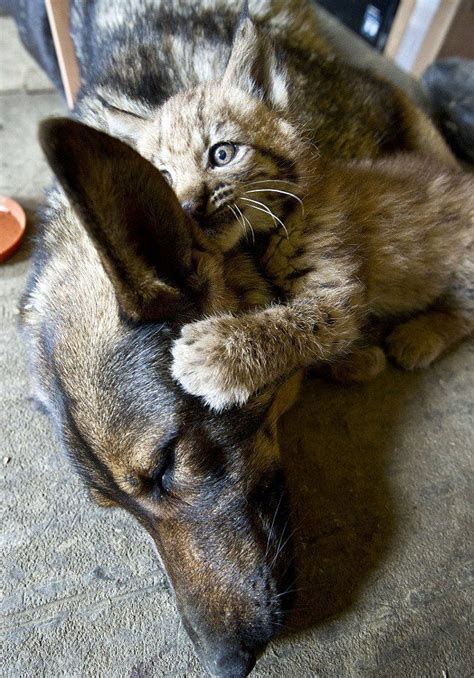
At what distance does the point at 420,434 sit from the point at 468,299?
662mm

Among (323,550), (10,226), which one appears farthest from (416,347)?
(10,226)

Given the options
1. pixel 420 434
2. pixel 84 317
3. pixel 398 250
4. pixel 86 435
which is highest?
pixel 398 250

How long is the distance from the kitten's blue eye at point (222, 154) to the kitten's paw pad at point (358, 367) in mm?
931

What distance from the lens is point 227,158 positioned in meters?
1.60

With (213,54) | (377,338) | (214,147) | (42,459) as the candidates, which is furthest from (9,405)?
(213,54)

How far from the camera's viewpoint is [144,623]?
154 centimetres

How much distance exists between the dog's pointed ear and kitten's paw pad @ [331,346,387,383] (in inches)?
36.7

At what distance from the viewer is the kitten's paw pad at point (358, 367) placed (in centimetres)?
204

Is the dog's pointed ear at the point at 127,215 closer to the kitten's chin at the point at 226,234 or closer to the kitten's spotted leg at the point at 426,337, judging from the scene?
the kitten's chin at the point at 226,234

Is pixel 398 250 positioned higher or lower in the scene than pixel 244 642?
higher

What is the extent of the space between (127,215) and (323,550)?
1247mm

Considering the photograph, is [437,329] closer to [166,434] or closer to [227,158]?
[227,158]

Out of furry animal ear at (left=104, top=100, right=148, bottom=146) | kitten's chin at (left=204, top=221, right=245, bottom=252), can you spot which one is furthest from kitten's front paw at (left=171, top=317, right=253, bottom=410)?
furry animal ear at (left=104, top=100, right=148, bottom=146)

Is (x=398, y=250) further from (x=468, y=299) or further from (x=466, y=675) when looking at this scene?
(x=466, y=675)
